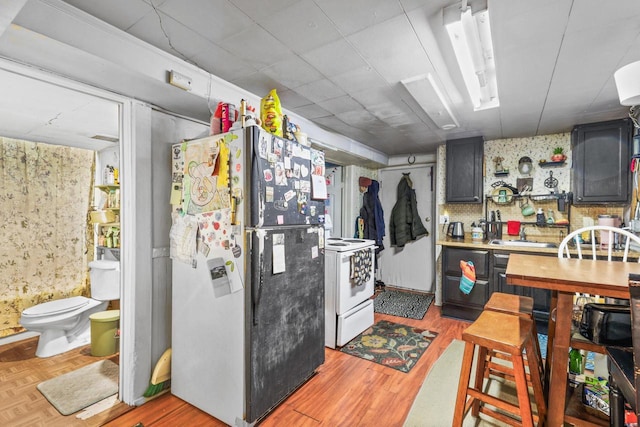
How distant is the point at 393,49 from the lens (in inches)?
68.7

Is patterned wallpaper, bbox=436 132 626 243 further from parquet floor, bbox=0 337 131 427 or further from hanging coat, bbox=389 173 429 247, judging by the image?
parquet floor, bbox=0 337 131 427

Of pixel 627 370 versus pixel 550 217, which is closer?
pixel 627 370

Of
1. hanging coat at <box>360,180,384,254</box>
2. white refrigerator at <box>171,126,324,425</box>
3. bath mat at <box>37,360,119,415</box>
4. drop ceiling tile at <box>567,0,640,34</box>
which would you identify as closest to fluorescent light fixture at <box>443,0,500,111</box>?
drop ceiling tile at <box>567,0,640,34</box>

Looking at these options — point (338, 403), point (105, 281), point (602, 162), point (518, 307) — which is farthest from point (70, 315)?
point (602, 162)

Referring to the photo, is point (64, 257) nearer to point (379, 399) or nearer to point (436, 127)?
point (379, 399)

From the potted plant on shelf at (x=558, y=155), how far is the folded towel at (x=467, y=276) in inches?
61.4

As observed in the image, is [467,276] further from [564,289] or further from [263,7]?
[263,7]

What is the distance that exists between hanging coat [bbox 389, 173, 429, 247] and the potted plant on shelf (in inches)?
71.9

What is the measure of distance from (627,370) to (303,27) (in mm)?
2009

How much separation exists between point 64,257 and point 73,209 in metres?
0.54

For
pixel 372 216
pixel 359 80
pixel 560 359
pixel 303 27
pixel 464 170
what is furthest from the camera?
pixel 372 216

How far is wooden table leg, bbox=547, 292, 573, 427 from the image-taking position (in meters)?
1.30

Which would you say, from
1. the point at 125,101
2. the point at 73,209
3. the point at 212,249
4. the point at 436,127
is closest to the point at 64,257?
the point at 73,209

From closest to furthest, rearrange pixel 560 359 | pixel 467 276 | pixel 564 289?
pixel 564 289
pixel 560 359
pixel 467 276
